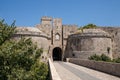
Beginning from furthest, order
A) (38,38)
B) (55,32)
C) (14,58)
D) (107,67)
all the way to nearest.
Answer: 1. (55,32)
2. (38,38)
3. (107,67)
4. (14,58)

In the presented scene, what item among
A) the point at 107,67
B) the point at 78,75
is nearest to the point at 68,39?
the point at 107,67

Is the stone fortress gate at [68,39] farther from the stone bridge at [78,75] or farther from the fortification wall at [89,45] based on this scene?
the stone bridge at [78,75]

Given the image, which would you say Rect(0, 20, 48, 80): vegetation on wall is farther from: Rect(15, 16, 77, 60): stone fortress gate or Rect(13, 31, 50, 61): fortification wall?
Rect(15, 16, 77, 60): stone fortress gate

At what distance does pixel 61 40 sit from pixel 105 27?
9939 mm

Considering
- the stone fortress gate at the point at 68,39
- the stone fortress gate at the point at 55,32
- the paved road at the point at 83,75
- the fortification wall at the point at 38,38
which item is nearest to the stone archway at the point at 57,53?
the stone fortress gate at the point at 68,39

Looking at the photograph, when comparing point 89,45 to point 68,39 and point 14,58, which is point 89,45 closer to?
point 68,39

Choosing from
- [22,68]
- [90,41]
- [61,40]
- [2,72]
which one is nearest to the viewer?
[2,72]

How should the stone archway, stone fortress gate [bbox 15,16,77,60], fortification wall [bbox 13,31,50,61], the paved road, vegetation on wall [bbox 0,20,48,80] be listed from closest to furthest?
the paved road → vegetation on wall [bbox 0,20,48,80] → fortification wall [bbox 13,31,50,61] → stone fortress gate [bbox 15,16,77,60] → the stone archway

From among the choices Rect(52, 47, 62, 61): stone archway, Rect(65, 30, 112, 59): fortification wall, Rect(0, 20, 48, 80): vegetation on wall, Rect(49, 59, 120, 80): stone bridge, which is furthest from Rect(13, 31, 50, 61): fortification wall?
Rect(49, 59, 120, 80): stone bridge

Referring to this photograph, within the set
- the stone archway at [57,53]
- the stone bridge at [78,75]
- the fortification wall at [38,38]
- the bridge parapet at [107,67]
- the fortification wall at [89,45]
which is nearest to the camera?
the stone bridge at [78,75]

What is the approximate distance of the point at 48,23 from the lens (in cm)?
4450

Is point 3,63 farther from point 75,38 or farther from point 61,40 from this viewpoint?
point 61,40

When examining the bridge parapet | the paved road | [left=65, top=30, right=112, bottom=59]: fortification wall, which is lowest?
the paved road

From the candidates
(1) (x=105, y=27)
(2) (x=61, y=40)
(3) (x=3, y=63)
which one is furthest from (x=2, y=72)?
→ (1) (x=105, y=27)
